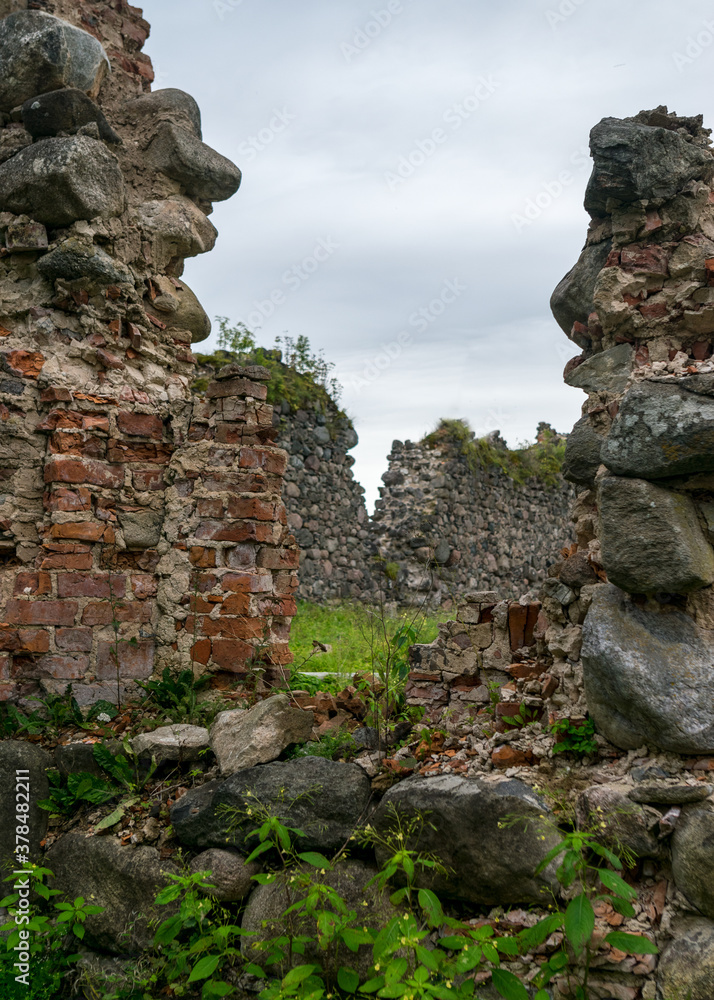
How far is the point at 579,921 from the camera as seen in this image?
6.17 feet

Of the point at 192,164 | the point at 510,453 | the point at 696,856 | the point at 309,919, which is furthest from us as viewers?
the point at 510,453

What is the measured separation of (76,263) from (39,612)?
6.00 feet

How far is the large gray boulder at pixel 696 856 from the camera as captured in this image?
1.99m

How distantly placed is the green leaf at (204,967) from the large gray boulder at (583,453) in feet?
6.99

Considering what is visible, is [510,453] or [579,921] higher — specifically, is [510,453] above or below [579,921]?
above

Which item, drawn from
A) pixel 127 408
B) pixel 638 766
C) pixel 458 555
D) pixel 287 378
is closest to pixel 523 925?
pixel 638 766

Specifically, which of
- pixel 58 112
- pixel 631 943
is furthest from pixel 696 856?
pixel 58 112

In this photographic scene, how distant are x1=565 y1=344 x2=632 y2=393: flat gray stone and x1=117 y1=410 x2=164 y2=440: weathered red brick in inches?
85.3

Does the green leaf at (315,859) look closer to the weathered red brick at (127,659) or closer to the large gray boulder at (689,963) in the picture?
the large gray boulder at (689,963)

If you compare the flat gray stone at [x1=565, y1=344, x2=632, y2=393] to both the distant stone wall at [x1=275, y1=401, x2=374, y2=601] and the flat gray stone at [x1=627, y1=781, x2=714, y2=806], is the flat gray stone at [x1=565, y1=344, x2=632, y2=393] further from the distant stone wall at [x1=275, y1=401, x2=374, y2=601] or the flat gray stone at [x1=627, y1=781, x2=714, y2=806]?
the distant stone wall at [x1=275, y1=401, x2=374, y2=601]

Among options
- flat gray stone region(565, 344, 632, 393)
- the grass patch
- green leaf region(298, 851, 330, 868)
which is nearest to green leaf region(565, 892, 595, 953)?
green leaf region(298, 851, 330, 868)

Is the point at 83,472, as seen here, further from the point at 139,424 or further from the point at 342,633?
the point at 342,633

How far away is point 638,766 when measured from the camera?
7.57 feet

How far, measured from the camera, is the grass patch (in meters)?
13.1
